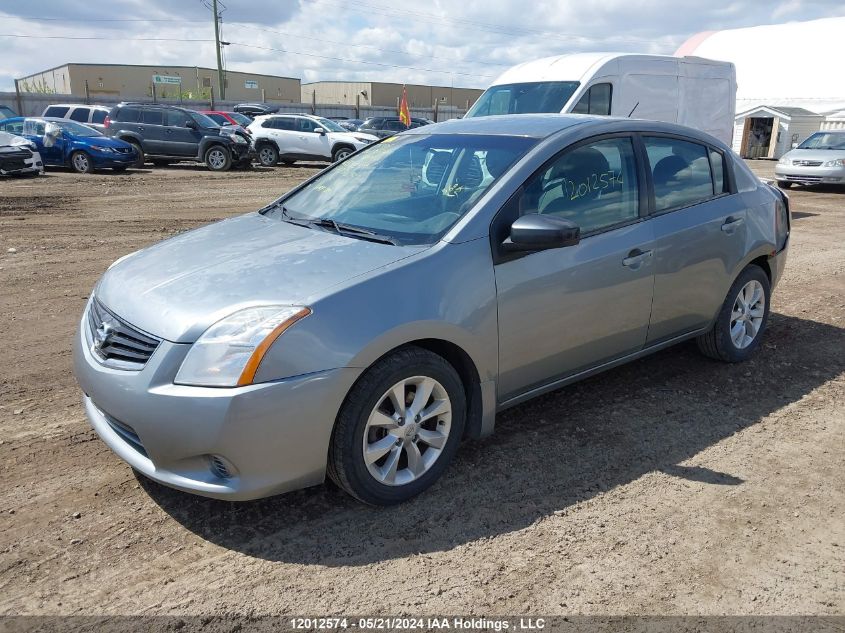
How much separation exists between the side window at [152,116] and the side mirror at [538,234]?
62.0 feet

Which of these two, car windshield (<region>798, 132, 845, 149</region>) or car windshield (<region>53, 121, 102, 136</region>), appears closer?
car windshield (<region>53, 121, 102, 136</region>)

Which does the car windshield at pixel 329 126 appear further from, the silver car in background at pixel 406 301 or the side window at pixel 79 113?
the silver car in background at pixel 406 301

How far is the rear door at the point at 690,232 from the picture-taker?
4203 mm

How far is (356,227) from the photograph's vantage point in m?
3.66

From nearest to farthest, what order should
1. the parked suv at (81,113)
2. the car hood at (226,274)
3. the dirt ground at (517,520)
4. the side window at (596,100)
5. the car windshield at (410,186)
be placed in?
1. the dirt ground at (517,520)
2. the car hood at (226,274)
3. the car windshield at (410,186)
4. the side window at (596,100)
5. the parked suv at (81,113)

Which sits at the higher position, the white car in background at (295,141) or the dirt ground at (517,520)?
the white car in background at (295,141)

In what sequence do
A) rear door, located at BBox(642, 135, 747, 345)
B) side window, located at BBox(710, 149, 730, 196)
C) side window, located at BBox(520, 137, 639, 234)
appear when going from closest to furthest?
side window, located at BBox(520, 137, 639, 234), rear door, located at BBox(642, 135, 747, 345), side window, located at BBox(710, 149, 730, 196)

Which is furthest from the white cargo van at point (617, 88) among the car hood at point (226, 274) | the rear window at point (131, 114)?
the rear window at point (131, 114)

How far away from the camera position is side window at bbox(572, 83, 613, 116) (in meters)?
10.6

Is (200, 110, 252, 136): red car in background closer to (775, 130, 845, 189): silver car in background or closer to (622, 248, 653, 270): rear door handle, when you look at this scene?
(775, 130, 845, 189): silver car in background

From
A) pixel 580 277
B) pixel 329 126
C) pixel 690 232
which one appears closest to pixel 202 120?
pixel 329 126

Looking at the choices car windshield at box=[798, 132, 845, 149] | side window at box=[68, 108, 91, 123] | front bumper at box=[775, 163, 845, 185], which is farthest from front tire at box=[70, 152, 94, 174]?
car windshield at box=[798, 132, 845, 149]

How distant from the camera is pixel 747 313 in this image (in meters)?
4.99

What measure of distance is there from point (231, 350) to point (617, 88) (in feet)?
31.9
